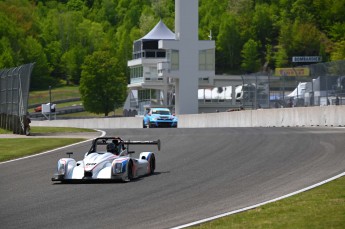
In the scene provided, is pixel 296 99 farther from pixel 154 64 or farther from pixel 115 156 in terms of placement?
pixel 154 64

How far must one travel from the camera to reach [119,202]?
18.3 m

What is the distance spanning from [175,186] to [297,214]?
18.2ft

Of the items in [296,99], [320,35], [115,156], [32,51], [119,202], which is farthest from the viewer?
[320,35]

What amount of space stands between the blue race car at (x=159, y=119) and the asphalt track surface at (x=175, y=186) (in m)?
27.2

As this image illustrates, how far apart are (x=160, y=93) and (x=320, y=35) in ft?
309

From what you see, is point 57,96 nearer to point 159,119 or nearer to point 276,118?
point 159,119

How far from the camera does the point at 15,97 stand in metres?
46.6

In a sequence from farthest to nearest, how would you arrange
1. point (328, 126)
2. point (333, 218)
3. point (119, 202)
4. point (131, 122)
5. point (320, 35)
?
point (320, 35) < point (131, 122) < point (328, 126) < point (119, 202) < point (333, 218)

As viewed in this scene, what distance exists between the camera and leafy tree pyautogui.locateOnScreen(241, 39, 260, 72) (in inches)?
7441

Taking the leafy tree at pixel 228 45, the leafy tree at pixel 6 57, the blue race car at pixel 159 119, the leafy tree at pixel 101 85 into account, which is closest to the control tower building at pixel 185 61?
the blue race car at pixel 159 119

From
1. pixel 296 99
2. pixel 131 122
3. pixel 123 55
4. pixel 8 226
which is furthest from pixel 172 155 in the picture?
pixel 123 55

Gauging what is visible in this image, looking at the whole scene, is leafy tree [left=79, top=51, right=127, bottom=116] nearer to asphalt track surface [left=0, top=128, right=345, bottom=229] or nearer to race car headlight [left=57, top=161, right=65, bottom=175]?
asphalt track surface [left=0, top=128, right=345, bottom=229]

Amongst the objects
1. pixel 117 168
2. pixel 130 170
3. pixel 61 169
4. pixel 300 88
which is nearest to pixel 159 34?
pixel 300 88

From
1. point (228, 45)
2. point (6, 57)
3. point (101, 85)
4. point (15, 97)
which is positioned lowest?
point (15, 97)
